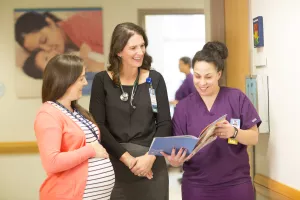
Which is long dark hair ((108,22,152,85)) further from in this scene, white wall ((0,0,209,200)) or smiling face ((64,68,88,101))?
white wall ((0,0,209,200))

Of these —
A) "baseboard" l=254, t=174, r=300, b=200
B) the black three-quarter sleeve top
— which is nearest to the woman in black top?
the black three-quarter sleeve top

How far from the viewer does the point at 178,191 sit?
5.04m

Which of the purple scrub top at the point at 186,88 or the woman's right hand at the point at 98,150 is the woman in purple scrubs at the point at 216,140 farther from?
the purple scrub top at the point at 186,88

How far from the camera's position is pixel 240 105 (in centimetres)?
203

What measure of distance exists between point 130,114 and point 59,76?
1.49 feet

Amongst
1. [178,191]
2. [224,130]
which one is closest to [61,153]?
[224,130]

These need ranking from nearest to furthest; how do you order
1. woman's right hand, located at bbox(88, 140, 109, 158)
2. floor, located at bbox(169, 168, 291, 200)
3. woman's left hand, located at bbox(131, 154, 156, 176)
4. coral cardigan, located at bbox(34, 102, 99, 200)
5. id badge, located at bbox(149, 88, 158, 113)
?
coral cardigan, located at bbox(34, 102, 99, 200)
woman's right hand, located at bbox(88, 140, 109, 158)
woman's left hand, located at bbox(131, 154, 156, 176)
id badge, located at bbox(149, 88, 158, 113)
floor, located at bbox(169, 168, 291, 200)

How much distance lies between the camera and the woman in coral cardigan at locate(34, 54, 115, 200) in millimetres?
1713

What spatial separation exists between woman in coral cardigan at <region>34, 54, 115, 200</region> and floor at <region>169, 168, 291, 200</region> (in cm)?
97

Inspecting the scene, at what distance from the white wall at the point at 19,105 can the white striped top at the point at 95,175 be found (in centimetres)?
266

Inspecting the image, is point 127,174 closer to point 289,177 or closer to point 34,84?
point 289,177

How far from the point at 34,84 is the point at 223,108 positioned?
295cm

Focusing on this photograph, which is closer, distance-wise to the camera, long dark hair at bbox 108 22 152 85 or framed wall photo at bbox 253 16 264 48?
long dark hair at bbox 108 22 152 85

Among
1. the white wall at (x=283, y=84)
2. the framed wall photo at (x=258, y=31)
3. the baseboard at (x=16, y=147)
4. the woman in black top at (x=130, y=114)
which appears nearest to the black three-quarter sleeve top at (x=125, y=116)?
the woman in black top at (x=130, y=114)
